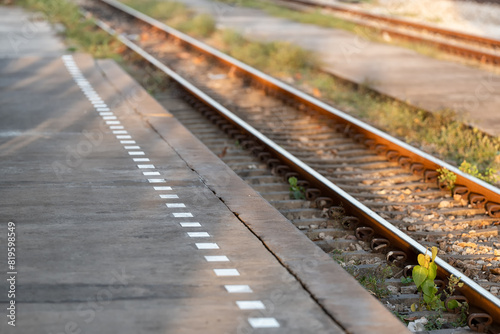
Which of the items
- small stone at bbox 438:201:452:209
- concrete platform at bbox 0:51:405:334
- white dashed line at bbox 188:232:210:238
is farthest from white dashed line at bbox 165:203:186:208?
small stone at bbox 438:201:452:209

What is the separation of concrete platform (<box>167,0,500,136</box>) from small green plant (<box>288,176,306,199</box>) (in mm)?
3519

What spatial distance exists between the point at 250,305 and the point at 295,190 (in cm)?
349

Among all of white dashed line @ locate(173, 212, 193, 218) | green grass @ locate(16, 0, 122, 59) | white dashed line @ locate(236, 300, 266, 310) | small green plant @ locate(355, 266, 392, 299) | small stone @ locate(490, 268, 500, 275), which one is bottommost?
green grass @ locate(16, 0, 122, 59)

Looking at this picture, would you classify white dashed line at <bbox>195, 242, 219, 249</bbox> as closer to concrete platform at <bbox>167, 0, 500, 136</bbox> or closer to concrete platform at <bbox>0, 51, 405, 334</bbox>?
concrete platform at <bbox>0, 51, 405, 334</bbox>

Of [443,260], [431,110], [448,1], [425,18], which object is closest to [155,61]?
[431,110]

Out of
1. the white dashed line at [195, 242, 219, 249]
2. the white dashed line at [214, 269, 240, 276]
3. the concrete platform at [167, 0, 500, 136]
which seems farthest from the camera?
the concrete platform at [167, 0, 500, 136]

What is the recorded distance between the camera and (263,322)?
15.0ft

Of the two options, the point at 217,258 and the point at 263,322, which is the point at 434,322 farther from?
the point at 217,258

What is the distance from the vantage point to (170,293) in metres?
4.95

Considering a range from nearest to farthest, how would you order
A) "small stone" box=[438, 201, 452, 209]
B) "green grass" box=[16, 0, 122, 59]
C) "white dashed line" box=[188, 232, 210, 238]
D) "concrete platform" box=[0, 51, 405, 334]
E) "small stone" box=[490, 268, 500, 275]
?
"concrete platform" box=[0, 51, 405, 334] → "white dashed line" box=[188, 232, 210, 238] → "small stone" box=[490, 268, 500, 275] → "small stone" box=[438, 201, 452, 209] → "green grass" box=[16, 0, 122, 59]

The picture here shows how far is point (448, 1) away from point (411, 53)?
1284 centimetres

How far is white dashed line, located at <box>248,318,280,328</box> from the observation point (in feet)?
14.8

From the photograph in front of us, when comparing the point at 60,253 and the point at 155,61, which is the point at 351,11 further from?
Answer: the point at 60,253

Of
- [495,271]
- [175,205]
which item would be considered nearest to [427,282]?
[495,271]
